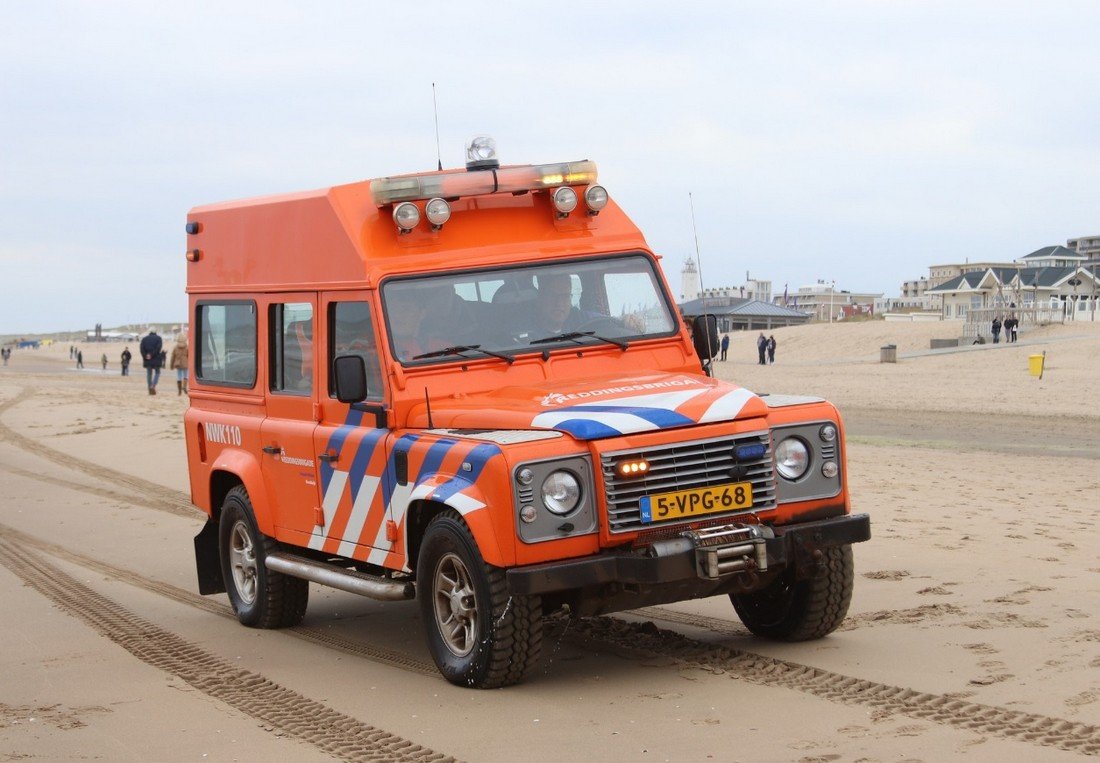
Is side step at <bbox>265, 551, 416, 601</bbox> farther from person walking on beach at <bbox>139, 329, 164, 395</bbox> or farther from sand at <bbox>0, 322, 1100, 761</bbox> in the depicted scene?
person walking on beach at <bbox>139, 329, 164, 395</bbox>

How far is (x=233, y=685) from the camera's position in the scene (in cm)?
753

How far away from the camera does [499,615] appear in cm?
682

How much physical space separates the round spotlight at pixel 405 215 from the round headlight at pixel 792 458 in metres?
2.42

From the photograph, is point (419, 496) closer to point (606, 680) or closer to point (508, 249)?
point (606, 680)

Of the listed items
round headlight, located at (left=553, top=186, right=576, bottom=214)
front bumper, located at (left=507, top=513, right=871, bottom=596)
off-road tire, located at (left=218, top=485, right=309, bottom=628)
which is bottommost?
off-road tire, located at (left=218, top=485, right=309, bottom=628)

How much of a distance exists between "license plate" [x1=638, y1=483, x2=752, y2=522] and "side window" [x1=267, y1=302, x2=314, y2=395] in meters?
2.73

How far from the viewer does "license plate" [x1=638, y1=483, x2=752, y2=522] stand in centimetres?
685

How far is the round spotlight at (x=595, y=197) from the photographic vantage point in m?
8.62

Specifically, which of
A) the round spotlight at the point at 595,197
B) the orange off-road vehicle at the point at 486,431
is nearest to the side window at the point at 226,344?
the orange off-road vehicle at the point at 486,431

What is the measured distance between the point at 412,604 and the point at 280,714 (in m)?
3.45

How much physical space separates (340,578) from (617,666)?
170 cm

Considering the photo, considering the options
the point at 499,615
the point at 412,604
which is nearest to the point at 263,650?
the point at 412,604

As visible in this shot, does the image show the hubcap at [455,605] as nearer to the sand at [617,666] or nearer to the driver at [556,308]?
the sand at [617,666]

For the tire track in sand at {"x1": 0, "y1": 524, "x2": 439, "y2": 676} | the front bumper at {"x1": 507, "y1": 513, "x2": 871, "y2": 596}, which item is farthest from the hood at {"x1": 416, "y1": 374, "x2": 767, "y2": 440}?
the tire track in sand at {"x1": 0, "y1": 524, "x2": 439, "y2": 676}
